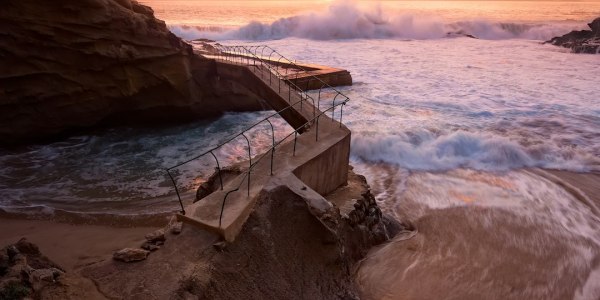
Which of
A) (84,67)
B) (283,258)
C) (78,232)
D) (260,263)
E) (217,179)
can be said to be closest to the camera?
(260,263)

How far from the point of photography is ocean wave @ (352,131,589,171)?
28.4 feet

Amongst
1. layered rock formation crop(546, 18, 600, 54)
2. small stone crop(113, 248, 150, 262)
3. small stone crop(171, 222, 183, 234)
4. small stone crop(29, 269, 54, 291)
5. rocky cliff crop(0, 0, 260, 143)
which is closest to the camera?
small stone crop(29, 269, 54, 291)

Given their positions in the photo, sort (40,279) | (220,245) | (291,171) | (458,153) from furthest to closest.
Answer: (458,153), (291,171), (220,245), (40,279)

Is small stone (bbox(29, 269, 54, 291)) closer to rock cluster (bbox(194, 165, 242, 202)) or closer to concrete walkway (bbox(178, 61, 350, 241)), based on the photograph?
concrete walkway (bbox(178, 61, 350, 241))

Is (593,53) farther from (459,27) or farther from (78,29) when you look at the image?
(78,29)

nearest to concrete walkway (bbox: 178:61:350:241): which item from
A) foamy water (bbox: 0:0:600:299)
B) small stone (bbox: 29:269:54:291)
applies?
small stone (bbox: 29:269:54:291)

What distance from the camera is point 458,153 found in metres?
9.13

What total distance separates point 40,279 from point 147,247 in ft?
2.51

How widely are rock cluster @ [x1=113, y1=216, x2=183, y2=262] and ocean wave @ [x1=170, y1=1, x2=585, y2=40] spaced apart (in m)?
25.8

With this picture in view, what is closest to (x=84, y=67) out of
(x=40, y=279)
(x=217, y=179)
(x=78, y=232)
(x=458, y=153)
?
(x=78, y=232)

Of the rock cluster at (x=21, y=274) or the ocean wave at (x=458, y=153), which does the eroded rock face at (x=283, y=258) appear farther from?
the ocean wave at (x=458, y=153)

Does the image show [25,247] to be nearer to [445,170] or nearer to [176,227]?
[176,227]

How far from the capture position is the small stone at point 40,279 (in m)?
2.98

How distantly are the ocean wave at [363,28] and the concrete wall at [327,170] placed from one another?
2370 cm
